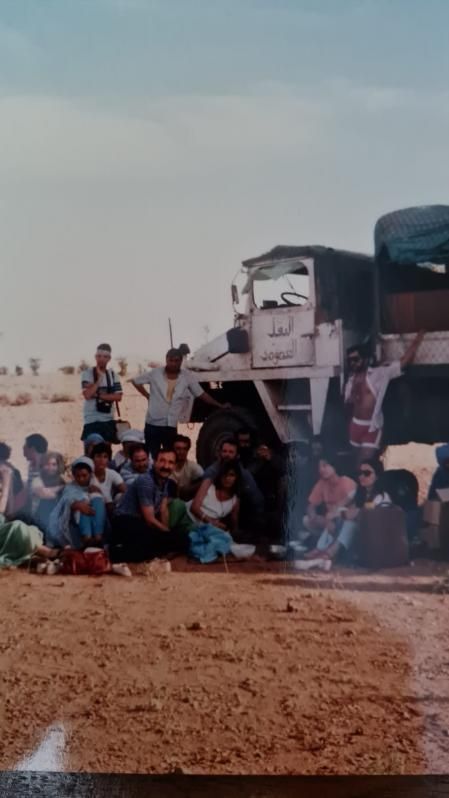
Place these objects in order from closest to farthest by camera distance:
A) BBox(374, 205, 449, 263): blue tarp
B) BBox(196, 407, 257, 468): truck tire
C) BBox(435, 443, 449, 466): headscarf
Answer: BBox(374, 205, 449, 263): blue tarp
BBox(435, 443, 449, 466): headscarf
BBox(196, 407, 257, 468): truck tire

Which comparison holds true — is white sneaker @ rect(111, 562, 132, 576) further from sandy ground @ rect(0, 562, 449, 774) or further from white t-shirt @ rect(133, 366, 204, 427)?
white t-shirt @ rect(133, 366, 204, 427)

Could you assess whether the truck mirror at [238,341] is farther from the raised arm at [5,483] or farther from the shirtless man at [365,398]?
the raised arm at [5,483]

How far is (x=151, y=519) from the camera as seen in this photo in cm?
422

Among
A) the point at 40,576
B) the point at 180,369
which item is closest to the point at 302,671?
the point at 40,576

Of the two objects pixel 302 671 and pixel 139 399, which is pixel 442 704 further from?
pixel 139 399

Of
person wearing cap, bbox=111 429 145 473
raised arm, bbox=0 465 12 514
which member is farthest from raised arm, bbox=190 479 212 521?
raised arm, bbox=0 465 12 514

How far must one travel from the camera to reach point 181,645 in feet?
10.6

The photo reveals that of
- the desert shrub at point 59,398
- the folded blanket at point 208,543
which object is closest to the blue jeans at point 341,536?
the folded blanket at point 208,543

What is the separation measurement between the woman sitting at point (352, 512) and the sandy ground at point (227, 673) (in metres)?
0.14

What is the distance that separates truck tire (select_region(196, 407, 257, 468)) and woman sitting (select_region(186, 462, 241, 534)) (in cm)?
35

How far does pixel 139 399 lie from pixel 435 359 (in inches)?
46.5

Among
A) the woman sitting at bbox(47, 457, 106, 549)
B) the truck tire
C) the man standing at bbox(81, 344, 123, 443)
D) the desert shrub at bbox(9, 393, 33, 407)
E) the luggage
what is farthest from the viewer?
the desert shrub at bbox(9, 393, 33, 407)

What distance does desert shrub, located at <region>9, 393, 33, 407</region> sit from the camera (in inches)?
193

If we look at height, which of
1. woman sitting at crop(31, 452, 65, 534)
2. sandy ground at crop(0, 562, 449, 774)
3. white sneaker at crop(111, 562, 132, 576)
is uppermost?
woman sitting at crop(31, 452, 65, 534)
